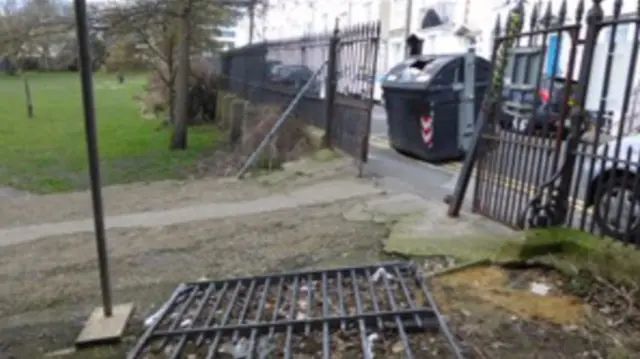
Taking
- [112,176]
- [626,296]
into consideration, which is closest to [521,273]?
[626,296]

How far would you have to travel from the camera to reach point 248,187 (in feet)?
28.3

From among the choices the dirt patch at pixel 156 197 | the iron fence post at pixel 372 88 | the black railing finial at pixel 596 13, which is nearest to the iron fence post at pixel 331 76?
the dirt patch at pixel 156 197

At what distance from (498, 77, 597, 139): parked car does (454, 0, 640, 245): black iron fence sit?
0.01m

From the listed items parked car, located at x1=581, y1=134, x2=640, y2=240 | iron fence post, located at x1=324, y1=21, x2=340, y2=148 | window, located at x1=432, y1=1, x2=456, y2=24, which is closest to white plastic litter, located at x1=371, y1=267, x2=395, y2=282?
parked car, located at x1=581, y1=134, x2=640, y2=240

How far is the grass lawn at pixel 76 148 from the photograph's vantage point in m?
11.9

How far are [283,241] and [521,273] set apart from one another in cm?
231

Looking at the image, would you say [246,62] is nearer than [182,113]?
No

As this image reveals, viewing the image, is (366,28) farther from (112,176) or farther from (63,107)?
(63,107)

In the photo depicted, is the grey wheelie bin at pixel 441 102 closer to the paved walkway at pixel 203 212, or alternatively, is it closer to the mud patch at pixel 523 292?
the paved walkway at pixel 203 212

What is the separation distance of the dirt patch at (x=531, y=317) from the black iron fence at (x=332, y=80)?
4.59 metres

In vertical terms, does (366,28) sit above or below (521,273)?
above

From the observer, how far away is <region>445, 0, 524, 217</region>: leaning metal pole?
4859mm

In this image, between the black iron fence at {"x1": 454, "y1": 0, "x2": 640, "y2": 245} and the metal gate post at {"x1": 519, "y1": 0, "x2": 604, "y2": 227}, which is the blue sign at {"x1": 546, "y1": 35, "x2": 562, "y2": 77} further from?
the metal gate post at {"x1": 519, "y1": 0, "x2": 604, "y2": 227}

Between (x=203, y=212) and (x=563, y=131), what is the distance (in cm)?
448
